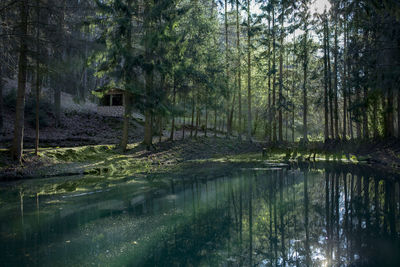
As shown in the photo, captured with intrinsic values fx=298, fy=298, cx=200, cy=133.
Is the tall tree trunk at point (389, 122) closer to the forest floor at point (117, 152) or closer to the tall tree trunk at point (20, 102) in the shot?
the forest floor at point (117, 152)

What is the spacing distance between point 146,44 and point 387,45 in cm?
1254

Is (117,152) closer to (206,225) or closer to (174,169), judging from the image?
(174,169)

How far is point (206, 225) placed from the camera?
6484 millimetres

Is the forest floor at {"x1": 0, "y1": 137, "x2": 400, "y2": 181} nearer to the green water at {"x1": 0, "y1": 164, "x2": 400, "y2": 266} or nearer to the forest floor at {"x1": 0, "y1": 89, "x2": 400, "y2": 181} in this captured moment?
the forest floor at {"x1": 0, "y1": 89, "x2": 400, "y2": 181}

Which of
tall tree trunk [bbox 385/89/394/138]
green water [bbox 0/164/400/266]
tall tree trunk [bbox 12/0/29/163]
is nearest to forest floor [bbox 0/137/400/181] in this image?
tall tree trunk [bbox 12/0/29/163]

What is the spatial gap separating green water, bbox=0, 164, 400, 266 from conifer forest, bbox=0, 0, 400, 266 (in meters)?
0.04

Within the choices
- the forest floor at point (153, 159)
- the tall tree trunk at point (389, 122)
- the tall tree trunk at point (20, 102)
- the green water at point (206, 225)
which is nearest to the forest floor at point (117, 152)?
the forest floor at point (153, 159)

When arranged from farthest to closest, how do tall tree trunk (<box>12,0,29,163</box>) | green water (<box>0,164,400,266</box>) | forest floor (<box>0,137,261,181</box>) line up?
forest floor (<box>0,137,261,181</box>) < tall tree trunk (<box>12,0,29,163</box>) < green water (<box>0,164,400,266</box>)

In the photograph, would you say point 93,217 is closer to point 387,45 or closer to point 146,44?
point 146,44

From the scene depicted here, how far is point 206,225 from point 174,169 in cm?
920

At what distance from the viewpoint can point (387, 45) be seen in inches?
561

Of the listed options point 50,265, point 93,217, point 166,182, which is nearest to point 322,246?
point 50,265

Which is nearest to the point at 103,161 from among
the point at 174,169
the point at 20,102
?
the point at 174,169

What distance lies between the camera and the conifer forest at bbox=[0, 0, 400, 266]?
537cm
